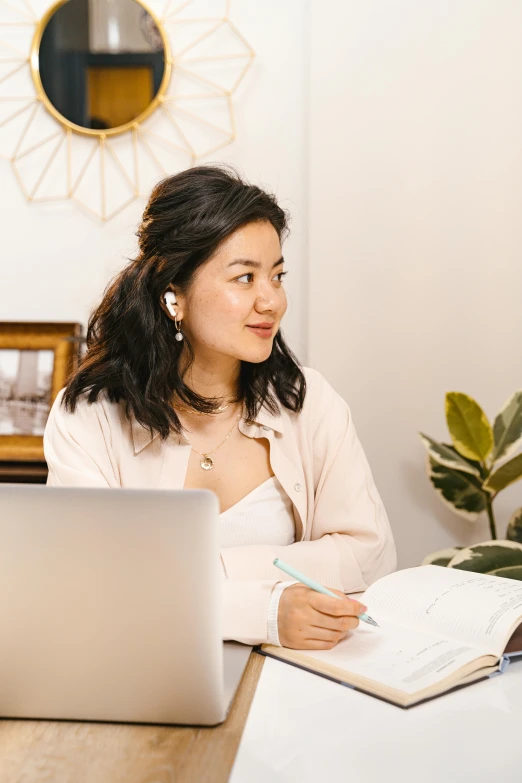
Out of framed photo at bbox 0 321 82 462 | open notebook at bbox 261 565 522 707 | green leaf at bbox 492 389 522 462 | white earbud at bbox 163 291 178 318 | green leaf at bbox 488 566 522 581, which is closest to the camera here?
open notebook at bbox 261 565 522 707

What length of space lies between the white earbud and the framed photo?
84 cm

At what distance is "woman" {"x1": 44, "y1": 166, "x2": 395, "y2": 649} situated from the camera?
1.49 metres

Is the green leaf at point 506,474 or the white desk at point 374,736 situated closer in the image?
the white desk at point 374,736

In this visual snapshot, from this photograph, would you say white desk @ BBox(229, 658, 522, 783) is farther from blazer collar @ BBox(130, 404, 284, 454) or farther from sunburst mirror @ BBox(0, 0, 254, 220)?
sunburst mirror @ BBox(0, 0, 254, 220)

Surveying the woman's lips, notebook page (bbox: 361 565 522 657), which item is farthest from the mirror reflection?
notebook page (bbox: 361 565 522 657)

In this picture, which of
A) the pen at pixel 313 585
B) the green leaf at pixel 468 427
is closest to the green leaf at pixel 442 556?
the green leaf at pixel 468 427

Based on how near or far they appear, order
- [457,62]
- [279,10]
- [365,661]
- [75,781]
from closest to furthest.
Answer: [75,781], [365,661], [457,62], [279,10]

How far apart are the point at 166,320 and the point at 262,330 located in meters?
0.22

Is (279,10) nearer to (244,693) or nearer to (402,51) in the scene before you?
(402,51)

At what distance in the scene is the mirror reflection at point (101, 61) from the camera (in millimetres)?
2420

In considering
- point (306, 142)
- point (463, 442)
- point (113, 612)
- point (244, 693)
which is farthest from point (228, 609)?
point (306, 142)

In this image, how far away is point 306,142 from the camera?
2.41 metres

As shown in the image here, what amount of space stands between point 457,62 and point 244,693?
1.96 meters

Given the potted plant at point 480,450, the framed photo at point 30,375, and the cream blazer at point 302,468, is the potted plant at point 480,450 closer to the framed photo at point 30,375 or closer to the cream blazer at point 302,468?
the cream blazer at point 302,468
